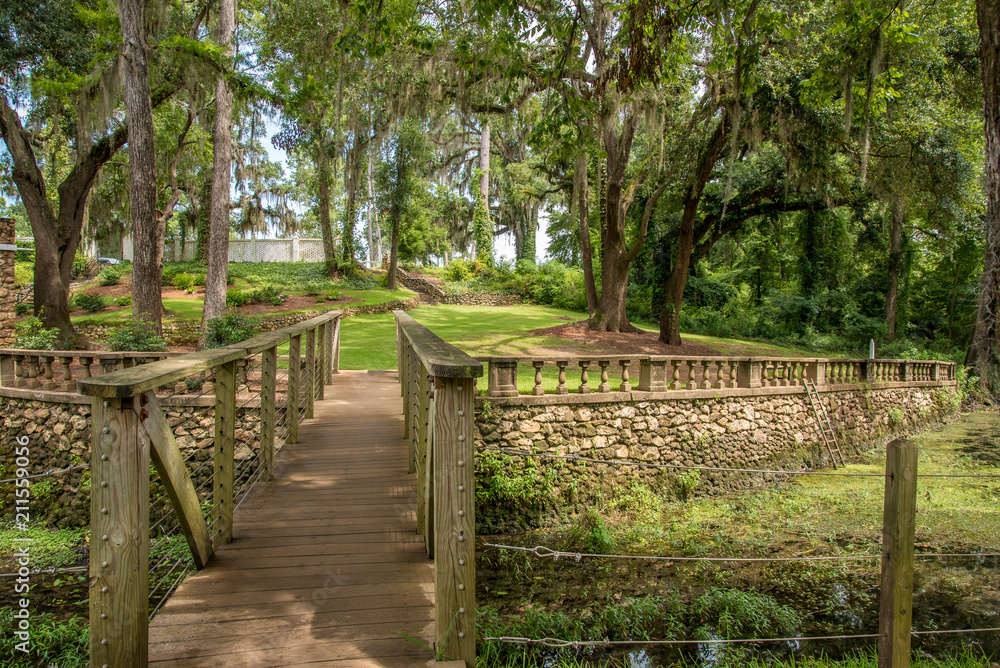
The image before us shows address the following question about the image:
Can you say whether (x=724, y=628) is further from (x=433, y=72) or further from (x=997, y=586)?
(x=433, y=72)

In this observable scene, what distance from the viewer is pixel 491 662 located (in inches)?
142

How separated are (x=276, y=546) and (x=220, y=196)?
10.3 metres

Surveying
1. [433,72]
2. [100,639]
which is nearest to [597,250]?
[433,72]

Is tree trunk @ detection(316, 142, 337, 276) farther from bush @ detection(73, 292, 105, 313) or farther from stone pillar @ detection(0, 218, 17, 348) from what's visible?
stone pillar @ detection(0, 218, 17, 348)

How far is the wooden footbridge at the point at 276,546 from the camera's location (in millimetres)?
1878

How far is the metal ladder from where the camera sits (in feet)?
33.4

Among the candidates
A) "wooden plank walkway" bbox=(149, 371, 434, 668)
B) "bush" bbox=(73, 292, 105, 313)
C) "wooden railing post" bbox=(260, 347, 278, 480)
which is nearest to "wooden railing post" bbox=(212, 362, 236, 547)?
"wooden plank walkway" bbox=(149, 371, 434, 668)

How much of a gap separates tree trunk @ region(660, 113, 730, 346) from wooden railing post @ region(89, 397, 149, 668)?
12.8 meters

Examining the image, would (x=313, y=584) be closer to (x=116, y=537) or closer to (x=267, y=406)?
(x=116, y=537)

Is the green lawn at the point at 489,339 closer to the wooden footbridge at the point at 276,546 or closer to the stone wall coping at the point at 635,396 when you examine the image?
the stone wall coping at the point at 635,396

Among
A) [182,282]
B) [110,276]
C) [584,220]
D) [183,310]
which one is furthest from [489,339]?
[110,276]

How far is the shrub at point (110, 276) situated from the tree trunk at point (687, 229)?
1993 cm

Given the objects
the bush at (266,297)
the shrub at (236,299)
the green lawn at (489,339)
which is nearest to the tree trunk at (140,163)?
the green lawn at (489,339)

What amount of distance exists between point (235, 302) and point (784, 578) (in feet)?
56.7
